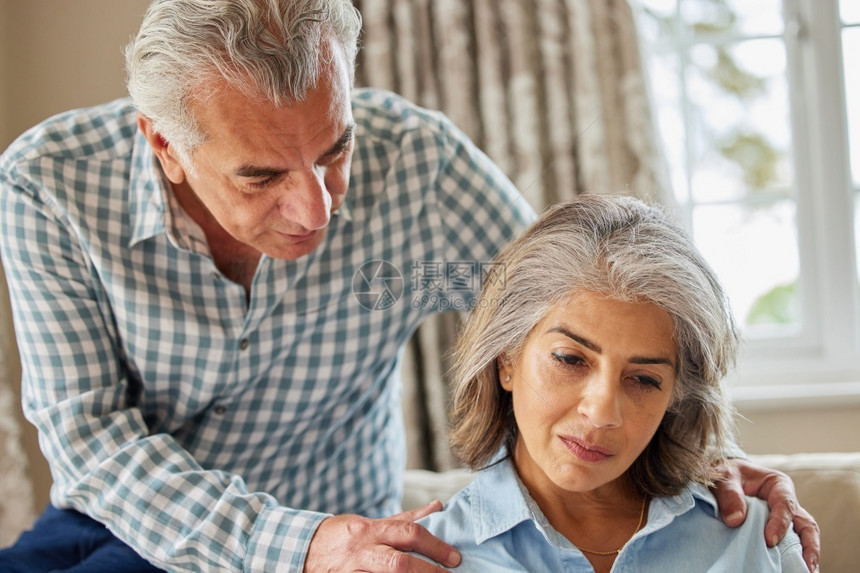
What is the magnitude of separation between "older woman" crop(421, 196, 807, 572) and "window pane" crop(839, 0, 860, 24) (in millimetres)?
965

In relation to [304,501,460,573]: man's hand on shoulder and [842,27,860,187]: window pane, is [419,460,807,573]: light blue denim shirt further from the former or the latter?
[842,27,860,187]: window pane

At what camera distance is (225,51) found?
1099 millimetres

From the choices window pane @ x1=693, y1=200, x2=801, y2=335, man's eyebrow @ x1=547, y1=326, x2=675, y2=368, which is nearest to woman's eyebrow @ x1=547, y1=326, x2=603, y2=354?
man's eyebrow @ x1=547, y1=326, x2=675, y2=368

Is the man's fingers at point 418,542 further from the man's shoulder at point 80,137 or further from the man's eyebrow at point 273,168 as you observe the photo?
the man's shoulder at point 80,137

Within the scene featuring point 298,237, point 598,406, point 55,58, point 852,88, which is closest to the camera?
point 598,406

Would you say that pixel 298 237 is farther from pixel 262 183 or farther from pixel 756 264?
pixel 756 264

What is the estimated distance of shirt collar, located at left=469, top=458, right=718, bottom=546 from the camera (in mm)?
1134

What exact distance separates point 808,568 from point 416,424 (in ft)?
3.95

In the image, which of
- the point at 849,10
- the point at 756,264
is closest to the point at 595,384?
the point at 756,264

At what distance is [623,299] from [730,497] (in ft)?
1.17

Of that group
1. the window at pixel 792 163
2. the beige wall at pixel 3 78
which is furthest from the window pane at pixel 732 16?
the beige wall at pixel 3 78

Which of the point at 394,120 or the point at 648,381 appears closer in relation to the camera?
the point at 648,381

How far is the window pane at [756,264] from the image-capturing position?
180 centimetres

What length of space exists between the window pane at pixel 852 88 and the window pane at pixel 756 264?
26 centimetres
